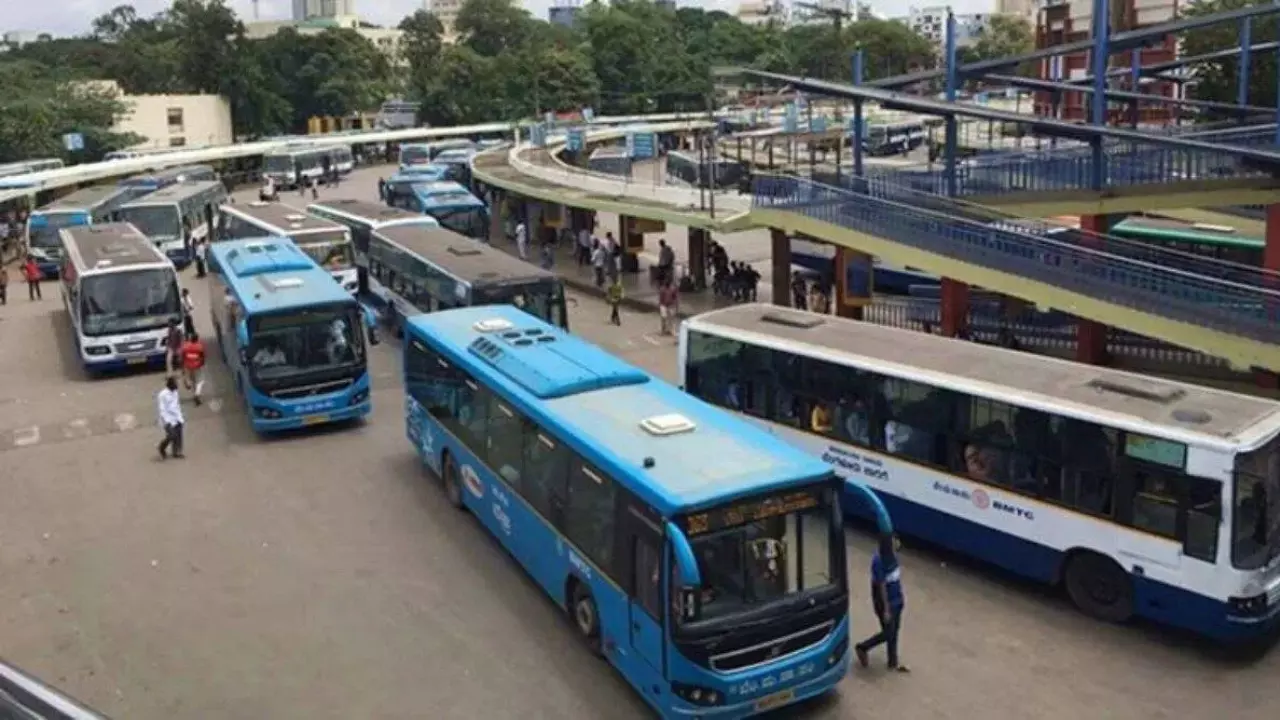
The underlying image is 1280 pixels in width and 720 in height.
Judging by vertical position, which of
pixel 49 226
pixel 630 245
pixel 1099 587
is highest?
pixel 49 226

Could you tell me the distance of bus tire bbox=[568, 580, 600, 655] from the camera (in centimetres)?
1112

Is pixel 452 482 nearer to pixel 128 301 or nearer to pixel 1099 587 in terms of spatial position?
pixel 1099 587

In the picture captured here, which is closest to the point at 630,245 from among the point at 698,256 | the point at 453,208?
the point at 698,256

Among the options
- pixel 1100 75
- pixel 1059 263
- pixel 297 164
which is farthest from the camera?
pixel 297 164

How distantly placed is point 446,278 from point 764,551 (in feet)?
45.9

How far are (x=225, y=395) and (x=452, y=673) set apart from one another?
12.7 m

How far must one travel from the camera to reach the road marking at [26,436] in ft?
65.2

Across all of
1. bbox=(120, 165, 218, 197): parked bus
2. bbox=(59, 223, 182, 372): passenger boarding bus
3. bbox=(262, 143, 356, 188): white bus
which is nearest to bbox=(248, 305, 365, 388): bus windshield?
bbox=(59, 223, 182, 372): passenger boarding bus

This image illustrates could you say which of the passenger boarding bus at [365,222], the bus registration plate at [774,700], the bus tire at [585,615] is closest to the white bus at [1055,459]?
the bus registration plate at [774,700]

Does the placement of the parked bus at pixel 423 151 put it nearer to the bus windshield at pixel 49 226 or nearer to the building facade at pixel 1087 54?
the building facade at pixel 1087 54

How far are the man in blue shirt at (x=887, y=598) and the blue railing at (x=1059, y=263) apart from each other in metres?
8.17

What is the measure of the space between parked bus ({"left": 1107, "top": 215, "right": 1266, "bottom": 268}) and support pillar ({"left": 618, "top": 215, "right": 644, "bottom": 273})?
44.4ft

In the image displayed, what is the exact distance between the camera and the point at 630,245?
35656 millimetres

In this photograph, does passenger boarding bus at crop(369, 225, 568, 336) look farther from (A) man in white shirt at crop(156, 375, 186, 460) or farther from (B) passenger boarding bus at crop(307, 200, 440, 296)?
(A) man in white shirt at crop(156, 375, 186, 460)
